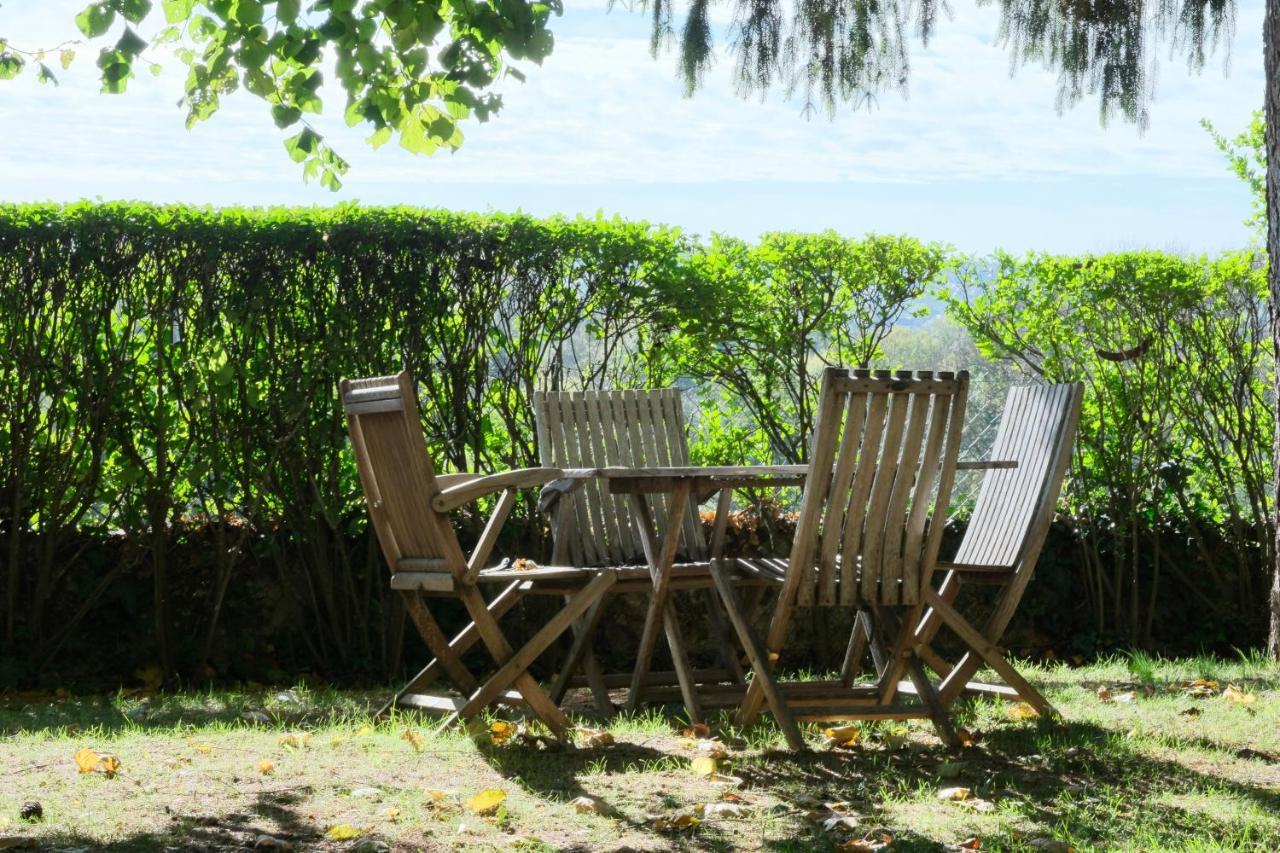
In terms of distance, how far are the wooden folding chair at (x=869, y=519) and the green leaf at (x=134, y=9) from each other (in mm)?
2500

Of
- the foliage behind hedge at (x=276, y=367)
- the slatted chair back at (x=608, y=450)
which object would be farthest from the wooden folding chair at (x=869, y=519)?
the foliage behind hedge at (x=276, y=367)

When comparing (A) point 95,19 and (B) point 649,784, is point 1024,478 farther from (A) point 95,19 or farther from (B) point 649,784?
(A) point 95,19

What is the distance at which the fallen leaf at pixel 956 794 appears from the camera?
372 cm

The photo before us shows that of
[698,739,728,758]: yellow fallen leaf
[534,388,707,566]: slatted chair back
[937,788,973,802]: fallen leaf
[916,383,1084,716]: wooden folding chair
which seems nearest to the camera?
[937,788,973,802]: fallen leaf

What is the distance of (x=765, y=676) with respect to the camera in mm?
4473

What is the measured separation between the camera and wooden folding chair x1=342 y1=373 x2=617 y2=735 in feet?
14.5

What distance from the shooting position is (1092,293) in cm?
761

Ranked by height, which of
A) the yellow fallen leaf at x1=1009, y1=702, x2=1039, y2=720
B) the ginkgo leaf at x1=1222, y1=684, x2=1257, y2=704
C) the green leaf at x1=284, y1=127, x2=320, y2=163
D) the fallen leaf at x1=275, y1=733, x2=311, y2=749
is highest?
the green leaf at x1=284, y1=127, x2=320, y2=163

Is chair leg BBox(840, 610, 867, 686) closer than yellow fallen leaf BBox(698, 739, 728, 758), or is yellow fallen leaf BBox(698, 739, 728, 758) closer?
yellow fallen leaf BBox(698, 739, 728, 758)

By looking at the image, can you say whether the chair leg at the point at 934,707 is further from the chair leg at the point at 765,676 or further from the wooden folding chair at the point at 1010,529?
the chair leg at the point at 765,676

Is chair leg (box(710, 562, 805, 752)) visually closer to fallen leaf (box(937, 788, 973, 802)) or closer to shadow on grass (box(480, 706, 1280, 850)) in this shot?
shadow on grass (box(480, 706, 1280, 850))

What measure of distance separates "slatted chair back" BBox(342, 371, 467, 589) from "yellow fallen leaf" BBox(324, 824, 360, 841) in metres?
1.22

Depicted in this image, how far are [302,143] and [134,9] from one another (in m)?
0.77

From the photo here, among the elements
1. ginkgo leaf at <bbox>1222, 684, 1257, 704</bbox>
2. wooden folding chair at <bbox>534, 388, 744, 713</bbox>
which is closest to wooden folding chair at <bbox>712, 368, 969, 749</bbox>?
wooden folding chair at <bbox>534, 388, 744, 713</bbox>
